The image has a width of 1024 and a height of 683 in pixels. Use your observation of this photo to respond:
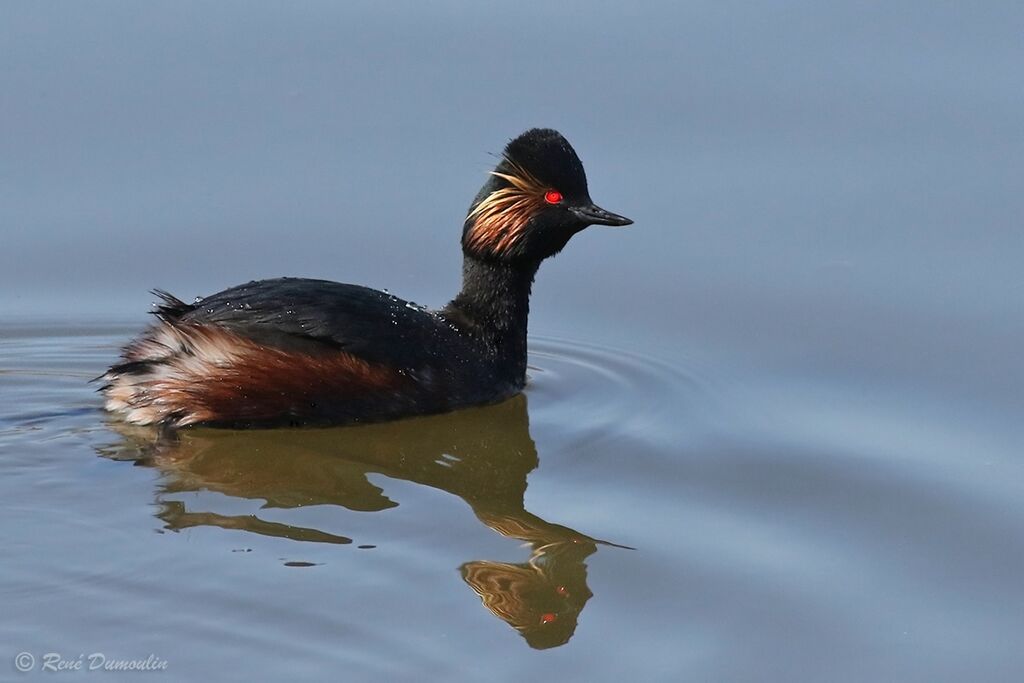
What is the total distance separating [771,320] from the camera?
33.4 ft

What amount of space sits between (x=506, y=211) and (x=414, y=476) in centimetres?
187

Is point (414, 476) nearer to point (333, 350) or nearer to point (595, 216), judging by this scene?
point (333, 350)

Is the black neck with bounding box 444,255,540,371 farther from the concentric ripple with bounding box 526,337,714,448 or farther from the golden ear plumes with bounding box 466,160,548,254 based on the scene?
the concentric ripple with bounding box 526,337,714,448

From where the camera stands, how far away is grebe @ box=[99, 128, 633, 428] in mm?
8820

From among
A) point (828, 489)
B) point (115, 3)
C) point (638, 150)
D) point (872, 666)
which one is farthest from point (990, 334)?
point (115, 3)

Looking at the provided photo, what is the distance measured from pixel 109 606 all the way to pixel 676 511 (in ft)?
8.16

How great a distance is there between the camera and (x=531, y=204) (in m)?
9.70

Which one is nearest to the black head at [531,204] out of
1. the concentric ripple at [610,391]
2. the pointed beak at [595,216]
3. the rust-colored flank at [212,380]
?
the pointed beak at [595,216]

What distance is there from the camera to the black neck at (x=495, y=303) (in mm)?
9805

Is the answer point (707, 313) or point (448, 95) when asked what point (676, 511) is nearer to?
point (707, 313)

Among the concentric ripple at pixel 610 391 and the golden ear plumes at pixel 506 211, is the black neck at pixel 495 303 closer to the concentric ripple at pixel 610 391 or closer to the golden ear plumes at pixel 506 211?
the golden ear plumes at pixel 506 211

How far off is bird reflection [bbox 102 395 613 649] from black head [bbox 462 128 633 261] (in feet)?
2.79

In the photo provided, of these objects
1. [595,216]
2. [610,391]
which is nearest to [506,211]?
[595,216]

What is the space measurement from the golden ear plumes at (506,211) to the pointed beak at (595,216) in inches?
7.9
